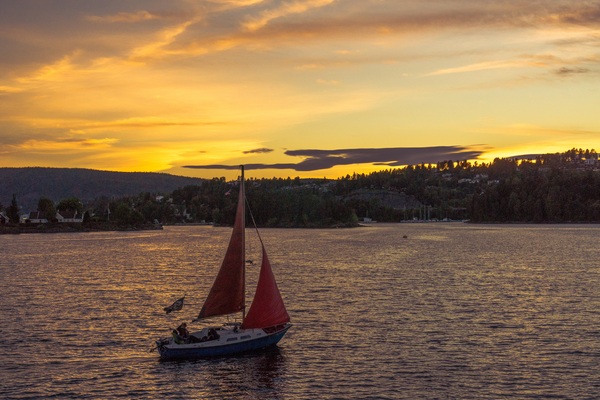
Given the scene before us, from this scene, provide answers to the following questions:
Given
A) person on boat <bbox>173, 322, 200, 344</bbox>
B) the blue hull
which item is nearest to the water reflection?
the blue hull

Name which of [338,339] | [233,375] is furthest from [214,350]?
[338,339]

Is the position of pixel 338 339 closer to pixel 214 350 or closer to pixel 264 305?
pixel 264 305

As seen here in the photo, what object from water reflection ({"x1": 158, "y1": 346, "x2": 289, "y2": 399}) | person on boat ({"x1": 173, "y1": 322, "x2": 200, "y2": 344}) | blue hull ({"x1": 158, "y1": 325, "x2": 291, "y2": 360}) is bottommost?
water reflection ({"x1": 158, "y1": 346, "x2": 289, "y2": 399})

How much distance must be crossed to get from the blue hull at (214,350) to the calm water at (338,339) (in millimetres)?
699

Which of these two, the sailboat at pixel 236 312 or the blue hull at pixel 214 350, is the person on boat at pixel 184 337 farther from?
the blue hull at pixel 214 350

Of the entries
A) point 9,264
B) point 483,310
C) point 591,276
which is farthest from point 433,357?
point 9,264

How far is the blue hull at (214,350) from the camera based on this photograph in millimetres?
58031

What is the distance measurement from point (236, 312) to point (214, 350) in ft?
13.0

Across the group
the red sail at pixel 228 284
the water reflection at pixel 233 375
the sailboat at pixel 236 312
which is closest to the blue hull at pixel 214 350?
the sailboat at pixel 236 312

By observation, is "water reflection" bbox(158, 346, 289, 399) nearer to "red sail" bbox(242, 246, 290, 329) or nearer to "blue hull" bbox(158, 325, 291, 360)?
"blue hull" bbox(158, 325, 291, 360)

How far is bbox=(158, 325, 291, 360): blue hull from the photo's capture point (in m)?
Result: 58.0

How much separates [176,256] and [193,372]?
13630cm

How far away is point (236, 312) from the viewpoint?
60.8m

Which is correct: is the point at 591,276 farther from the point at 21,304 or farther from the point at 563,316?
the point at 21,304
